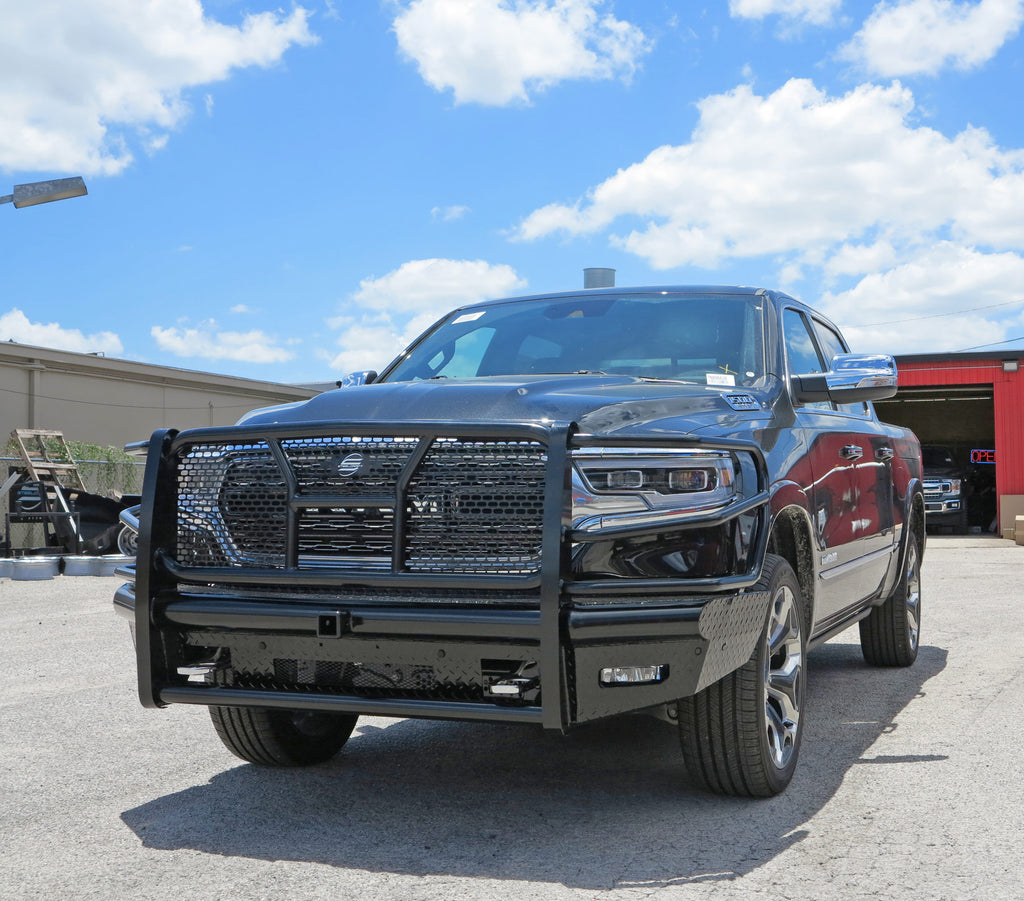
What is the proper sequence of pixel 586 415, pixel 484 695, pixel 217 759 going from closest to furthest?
1. pixel 484 695
2. pixel 586 415
3. pixel 217 759

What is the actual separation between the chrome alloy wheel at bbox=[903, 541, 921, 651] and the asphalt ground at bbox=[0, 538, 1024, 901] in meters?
0.69

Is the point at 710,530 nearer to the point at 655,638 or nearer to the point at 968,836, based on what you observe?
the point at 655,638

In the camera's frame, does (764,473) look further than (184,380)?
No

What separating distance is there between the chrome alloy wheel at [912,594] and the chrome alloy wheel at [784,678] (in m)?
2.90

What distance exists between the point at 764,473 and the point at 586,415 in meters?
0.61

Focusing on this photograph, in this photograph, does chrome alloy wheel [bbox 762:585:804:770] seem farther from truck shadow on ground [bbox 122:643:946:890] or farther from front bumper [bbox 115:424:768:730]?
front bumper [bbox 115:424:768:730]

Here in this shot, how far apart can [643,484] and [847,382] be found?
5.75 feet

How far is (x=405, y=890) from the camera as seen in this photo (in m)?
3.30

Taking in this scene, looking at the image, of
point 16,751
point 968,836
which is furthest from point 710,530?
point 16,751

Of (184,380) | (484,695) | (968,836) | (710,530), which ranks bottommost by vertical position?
(968,836)

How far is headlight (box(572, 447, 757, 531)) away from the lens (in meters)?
3.56

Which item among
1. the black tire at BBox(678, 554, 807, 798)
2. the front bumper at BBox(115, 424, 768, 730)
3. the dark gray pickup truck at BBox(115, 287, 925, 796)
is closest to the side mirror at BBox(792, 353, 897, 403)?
the dark gray pickup truck at BBox(115, 287, 925, 796)

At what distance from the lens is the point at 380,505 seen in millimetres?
3627

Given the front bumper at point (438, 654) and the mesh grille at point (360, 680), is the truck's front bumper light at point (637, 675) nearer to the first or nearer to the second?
the front bumper at point (438, 654)
